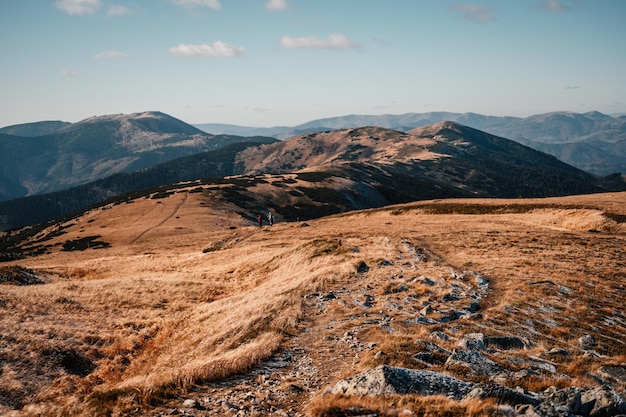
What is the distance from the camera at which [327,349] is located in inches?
603

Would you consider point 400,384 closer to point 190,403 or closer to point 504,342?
point 190,403

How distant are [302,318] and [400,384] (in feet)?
29.5

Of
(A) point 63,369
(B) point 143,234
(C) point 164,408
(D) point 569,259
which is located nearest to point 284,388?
(C) point 164,408

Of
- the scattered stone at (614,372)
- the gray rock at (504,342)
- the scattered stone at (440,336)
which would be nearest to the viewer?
the scattered stone at (614,372)

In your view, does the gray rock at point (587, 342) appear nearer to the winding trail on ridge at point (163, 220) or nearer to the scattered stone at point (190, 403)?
the scattered stone at point (190, 403)

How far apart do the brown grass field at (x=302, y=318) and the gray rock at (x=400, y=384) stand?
0.57m

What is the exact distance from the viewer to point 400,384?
10547mm

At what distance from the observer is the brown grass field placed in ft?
40.2

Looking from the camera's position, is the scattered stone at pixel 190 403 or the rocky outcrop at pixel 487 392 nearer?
the rocky outcrop at pixel 487 392

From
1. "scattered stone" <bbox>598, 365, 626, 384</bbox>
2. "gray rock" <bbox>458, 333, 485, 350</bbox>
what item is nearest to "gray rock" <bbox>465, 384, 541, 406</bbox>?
"gray rock" <bbox>458, 333, 485, 350</bbox>

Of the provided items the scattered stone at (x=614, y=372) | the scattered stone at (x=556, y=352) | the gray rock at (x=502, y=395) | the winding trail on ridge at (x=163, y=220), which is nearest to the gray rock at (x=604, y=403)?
the gray rock at (x=502, y=395)

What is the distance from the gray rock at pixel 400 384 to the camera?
10391 mm

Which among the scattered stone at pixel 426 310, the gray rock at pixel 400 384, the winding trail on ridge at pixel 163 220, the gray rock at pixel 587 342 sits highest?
the gray rock at pixel 400 384

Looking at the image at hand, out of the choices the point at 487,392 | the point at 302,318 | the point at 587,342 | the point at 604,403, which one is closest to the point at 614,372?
the point at 587,342
